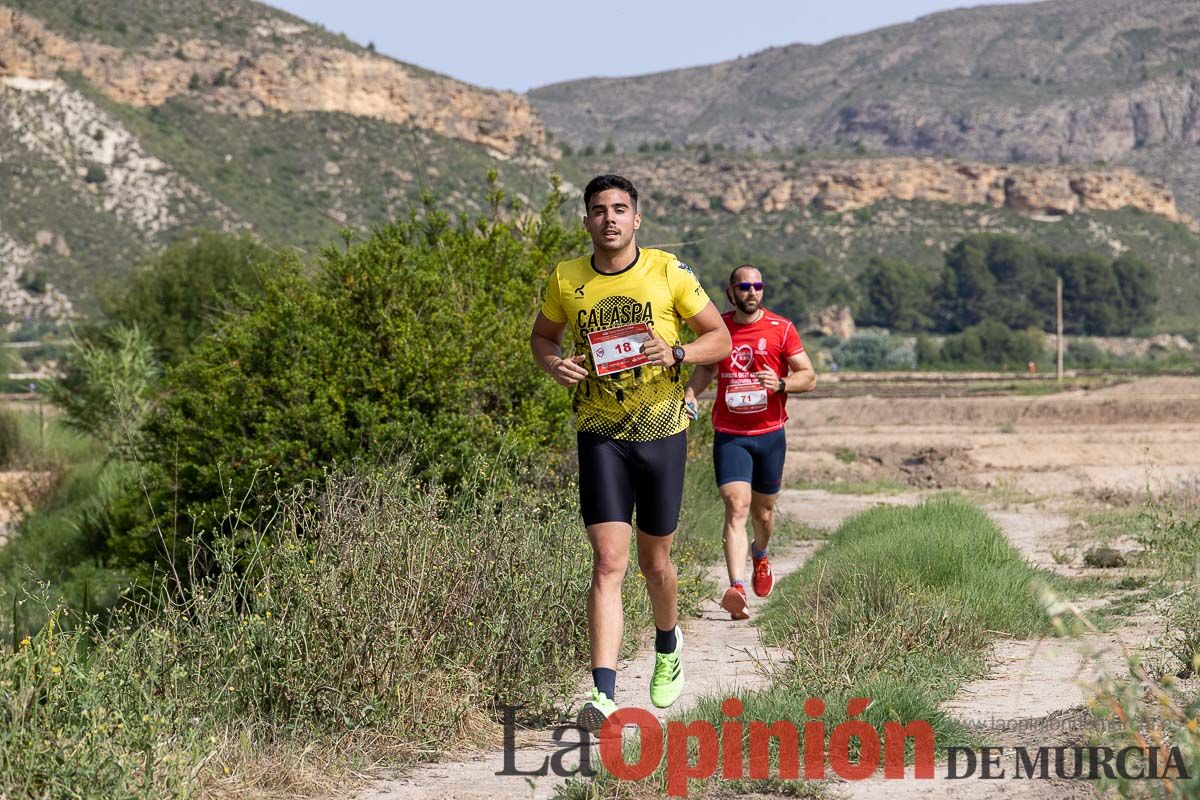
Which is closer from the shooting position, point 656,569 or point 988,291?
point 656,569

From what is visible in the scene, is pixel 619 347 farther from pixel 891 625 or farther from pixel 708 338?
pixel 891 625

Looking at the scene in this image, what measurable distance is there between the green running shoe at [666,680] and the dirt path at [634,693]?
0.09m

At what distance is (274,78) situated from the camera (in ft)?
332

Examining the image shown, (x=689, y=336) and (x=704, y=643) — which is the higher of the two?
(x=689, y=336)

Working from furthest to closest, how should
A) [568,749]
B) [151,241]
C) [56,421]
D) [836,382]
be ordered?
[151,241] < [836,382] < [56,421] < [568,749]

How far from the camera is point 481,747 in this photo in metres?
5.86

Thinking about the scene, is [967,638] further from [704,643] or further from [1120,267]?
[1120,267]

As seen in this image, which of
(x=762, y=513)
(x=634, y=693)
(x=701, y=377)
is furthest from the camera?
(x=762, y=513)

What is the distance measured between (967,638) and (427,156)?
305 feet

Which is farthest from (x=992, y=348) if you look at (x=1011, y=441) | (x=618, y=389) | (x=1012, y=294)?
(x=618, y=389)

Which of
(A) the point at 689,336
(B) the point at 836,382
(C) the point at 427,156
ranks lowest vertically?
(B) the point at 836,382

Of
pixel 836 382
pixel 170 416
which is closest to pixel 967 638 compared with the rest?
pixel 170 416

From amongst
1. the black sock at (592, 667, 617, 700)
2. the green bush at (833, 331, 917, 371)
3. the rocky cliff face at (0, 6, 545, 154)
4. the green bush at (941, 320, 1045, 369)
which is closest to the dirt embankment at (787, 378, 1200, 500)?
the black sock at (592, 667, 617, 700)

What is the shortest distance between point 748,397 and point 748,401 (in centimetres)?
2
